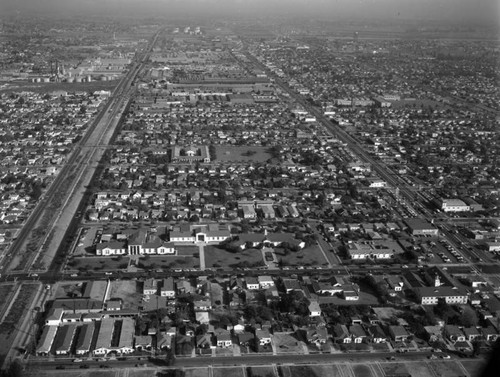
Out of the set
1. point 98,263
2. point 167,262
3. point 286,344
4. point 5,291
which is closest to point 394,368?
point 286,344

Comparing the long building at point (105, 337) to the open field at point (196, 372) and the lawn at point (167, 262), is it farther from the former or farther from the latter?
the lawn at point (167, 262)

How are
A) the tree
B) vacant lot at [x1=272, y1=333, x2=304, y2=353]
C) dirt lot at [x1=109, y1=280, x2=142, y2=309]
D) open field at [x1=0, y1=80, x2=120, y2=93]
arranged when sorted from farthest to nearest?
A: open field at [x1=0, y1=80, x2=120, y2=93] → dirt lot at [x1=109, y1=280, x2=142, y2=309] → the tree → vacant lot at [x1=272, y1=333, x2=304, y2=353]

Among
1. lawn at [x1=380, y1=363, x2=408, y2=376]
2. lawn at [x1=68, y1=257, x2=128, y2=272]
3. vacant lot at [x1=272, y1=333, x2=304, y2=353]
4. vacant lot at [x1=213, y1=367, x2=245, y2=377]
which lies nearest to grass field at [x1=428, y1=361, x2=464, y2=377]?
lawn at [x1=380, y1=363, x2=408, y2=376]

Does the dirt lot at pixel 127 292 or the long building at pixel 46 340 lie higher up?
the long building at pixel 46 340

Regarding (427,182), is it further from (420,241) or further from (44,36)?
(44,36)

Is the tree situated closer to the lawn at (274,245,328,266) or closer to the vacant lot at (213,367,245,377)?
the lawn at (274,245,328,266)

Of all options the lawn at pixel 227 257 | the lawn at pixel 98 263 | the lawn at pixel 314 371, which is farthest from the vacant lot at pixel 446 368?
the lawn at pixel 98 263

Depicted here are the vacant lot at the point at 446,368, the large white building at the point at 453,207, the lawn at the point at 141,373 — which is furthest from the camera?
the large white building at the point at 453,207
